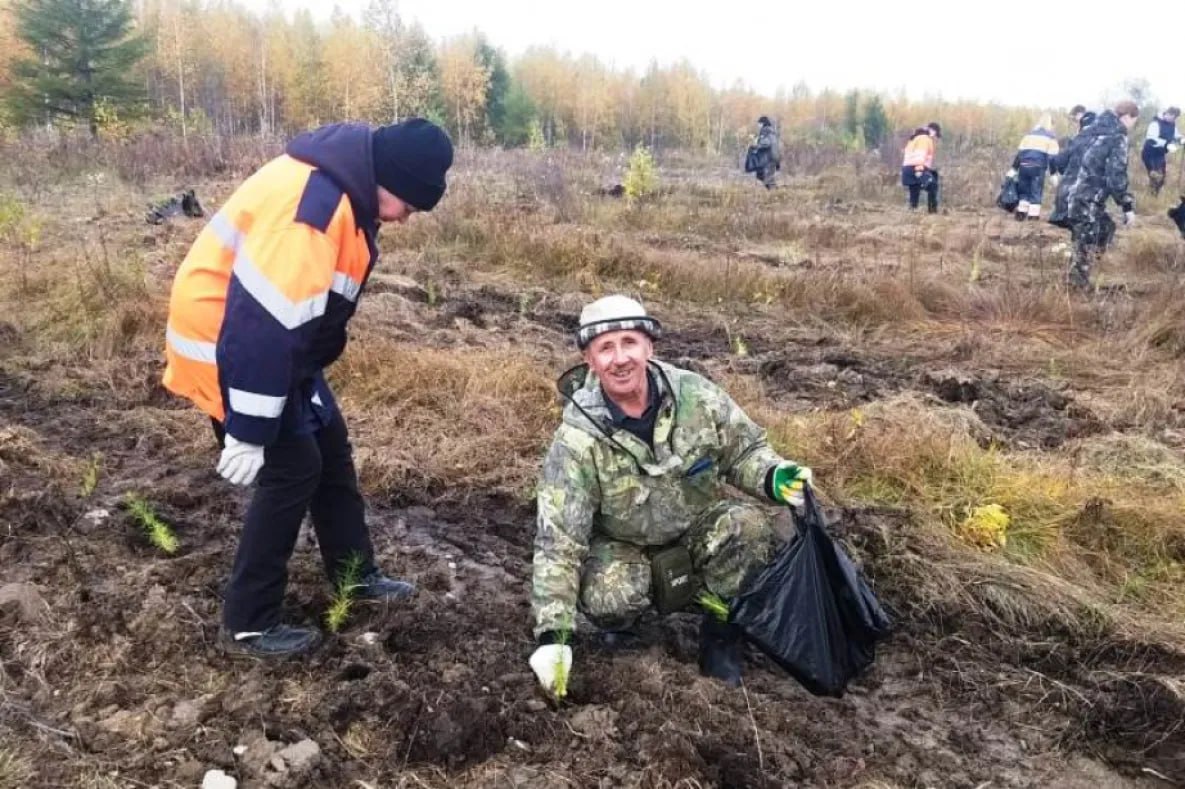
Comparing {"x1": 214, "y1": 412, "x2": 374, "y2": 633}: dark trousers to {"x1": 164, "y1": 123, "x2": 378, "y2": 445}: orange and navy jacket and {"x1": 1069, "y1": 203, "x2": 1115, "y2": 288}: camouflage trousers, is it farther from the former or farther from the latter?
{"x1": 1069, "y1": 203, "x2": 1115, "y2": 288}: camouflage trousers

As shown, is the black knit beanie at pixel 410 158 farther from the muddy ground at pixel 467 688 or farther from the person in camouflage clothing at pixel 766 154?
the person in camouflage clothing at pixel 766 154

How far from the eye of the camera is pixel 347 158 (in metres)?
2.32

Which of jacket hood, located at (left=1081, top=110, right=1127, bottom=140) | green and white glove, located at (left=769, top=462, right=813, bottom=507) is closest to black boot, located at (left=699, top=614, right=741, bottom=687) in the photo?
green and white glove, located at (left=769, top=462, right=813, bottom=507)

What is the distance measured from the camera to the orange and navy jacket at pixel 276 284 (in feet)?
7.03

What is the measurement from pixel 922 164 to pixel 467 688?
14463 mm

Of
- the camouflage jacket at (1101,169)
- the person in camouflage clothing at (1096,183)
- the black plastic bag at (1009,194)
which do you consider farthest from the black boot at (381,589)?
the black plastic bag at (1009,194)

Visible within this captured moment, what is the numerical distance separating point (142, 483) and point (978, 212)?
596 inches

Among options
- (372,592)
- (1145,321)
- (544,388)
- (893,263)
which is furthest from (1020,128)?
(372,592)

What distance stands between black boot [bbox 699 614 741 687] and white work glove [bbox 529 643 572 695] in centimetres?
53

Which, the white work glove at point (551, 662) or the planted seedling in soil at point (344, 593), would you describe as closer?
the white work glove at point (551, 662)

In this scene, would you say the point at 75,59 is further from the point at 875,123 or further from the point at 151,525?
the point at 875,123

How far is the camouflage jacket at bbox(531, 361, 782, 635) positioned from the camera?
2.55 meters

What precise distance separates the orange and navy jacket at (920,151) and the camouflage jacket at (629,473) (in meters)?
13.4

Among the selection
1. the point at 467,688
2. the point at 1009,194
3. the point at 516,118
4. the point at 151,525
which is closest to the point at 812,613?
the point at 467,688
